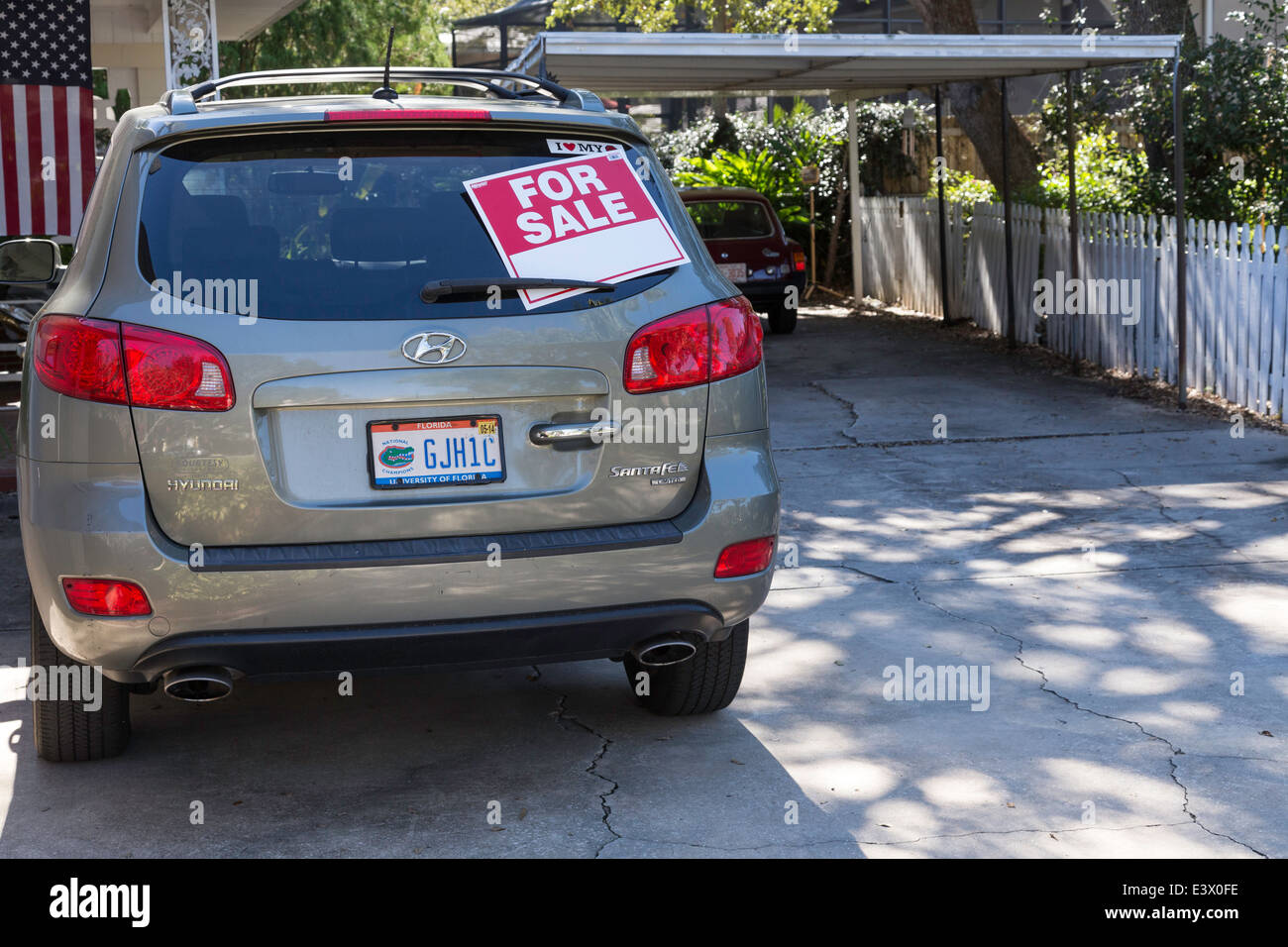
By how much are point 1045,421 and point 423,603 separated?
24.6 ft

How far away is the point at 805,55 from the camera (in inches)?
438

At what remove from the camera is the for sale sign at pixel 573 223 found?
3.90 m

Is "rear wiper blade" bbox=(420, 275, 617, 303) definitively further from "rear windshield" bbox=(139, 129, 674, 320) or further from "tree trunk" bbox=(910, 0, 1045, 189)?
"tree trunk" bbox=(910, 0, 1045, 189)

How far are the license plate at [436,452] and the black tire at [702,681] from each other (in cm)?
114

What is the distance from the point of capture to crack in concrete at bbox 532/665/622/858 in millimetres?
3922

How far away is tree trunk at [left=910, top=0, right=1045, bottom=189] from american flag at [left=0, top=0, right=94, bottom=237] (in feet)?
31.2

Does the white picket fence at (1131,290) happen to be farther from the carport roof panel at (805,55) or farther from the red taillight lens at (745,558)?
the red taillight lens at (745,558)

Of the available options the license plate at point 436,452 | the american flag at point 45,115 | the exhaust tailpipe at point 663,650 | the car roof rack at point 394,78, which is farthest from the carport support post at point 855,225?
the license plate at point 436,452

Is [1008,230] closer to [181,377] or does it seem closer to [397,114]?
[397,114]

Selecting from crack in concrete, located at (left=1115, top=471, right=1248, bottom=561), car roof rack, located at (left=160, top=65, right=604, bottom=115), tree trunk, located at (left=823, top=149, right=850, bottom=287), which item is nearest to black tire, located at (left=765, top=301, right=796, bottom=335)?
tree trunk, located at (left=823, top=149, right=850, bottom=287)

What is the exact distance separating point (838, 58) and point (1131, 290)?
9.69 ft

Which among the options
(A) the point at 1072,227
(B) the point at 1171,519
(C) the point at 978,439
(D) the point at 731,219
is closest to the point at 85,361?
(B) the point at 1171,519
